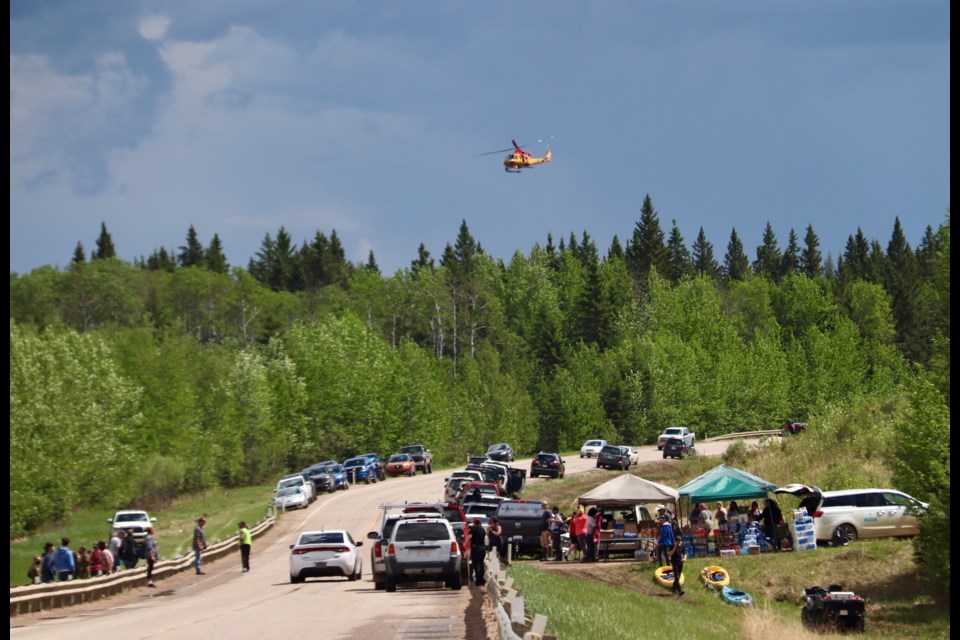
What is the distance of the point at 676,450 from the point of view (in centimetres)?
8581

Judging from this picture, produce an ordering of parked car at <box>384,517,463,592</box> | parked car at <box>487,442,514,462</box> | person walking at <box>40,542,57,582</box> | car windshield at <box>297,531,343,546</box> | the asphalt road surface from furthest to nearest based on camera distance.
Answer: parked car at <box>487,442,514,462</box> < car windshield at <box>297,531,343,546</box> < person walking at <box>40,542,57,582</box> < parked car at <box>384,517,463,592</box> < the asphalt road surface

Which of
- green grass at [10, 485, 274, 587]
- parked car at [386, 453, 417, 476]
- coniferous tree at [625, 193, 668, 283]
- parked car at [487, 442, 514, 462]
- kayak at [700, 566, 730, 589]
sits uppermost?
coniferous tree at [625, 193, 668, 283]

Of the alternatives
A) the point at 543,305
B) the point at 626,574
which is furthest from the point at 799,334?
the point at 626,574

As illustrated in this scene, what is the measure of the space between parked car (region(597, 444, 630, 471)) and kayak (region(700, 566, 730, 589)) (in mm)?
43513

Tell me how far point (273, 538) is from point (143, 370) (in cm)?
4824

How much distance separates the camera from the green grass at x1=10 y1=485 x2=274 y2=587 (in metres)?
53.9

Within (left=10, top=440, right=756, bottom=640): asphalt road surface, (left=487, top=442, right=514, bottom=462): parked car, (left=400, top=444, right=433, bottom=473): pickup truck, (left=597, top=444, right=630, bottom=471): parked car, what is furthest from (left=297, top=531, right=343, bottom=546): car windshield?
(left=487, top=442, right=514, bottom=462): parked car

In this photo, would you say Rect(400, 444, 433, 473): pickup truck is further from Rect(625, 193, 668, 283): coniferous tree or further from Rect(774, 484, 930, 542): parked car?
Rect(625, 193, 668, 283): coniferous tree

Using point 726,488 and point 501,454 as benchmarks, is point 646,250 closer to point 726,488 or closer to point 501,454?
point 501,454

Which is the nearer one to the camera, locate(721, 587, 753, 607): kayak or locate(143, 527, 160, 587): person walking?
locate(721, 587, 753, 607): kayak

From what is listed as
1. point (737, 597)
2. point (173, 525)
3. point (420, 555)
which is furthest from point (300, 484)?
point (420, 555)

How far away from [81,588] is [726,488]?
1887 centimetres

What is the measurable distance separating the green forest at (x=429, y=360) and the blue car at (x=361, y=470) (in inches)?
480

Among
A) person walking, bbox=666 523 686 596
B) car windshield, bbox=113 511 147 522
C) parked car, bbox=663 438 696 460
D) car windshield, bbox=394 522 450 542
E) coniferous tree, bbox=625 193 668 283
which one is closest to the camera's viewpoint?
car windshield, bbox=394 522 450 542
